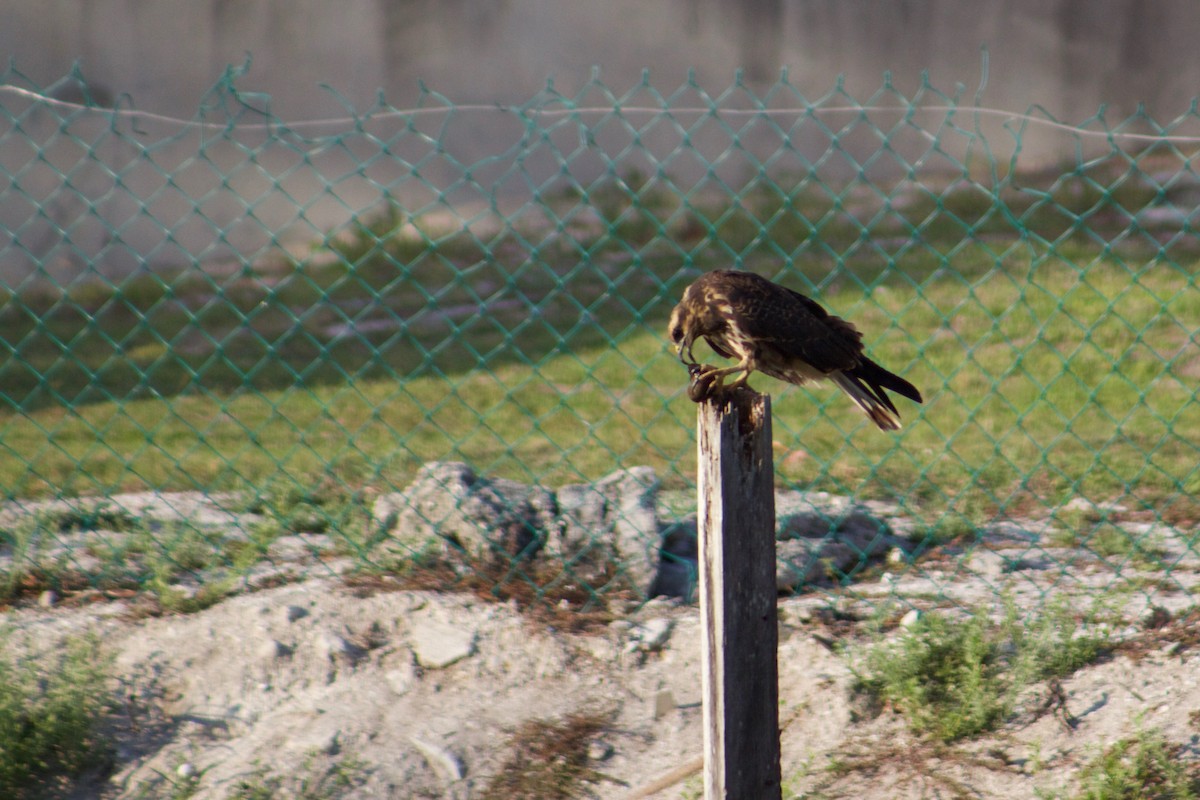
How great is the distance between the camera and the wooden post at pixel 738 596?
2066 mm

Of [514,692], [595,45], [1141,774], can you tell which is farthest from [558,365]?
[1141,774]

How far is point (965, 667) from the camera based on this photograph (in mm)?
2799

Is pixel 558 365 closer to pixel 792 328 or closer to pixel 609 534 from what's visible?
pixel 609 534

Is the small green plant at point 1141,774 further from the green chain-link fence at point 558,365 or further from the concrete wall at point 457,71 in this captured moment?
the concrete wall at point 457,71

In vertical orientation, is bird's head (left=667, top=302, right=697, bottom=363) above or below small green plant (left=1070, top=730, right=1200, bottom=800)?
above

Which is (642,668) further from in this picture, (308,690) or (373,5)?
(373,5)

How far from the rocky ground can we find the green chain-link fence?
4.7 inches

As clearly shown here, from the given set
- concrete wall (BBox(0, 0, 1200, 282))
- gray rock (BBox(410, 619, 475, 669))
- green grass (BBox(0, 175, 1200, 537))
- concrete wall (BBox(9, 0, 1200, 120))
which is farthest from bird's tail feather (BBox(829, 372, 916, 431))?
concrete wall (BBox(9, 0, 1200, 120))

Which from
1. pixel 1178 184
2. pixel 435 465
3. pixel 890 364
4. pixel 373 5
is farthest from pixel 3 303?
pixel 1178 184

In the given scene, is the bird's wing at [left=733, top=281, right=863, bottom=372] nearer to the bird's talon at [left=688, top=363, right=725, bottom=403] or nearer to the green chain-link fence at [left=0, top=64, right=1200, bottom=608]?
the bird's talon at [left=688, top=363, right=725, bottom=403]

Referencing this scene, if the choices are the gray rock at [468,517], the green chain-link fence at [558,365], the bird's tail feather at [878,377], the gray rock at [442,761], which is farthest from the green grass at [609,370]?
the gray rock at [442,761]

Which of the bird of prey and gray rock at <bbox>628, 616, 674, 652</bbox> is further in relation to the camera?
gray rock at <bbox>628, 616, 674, 652</bbox>

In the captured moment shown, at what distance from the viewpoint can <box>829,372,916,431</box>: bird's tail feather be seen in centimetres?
267

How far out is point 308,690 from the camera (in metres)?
2.96
